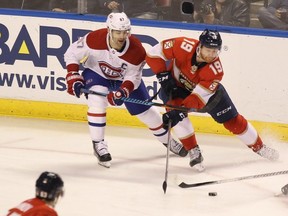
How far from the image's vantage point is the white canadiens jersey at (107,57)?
617cm

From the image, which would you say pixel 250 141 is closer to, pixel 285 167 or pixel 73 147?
pixel 285 167

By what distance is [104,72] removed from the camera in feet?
20.5

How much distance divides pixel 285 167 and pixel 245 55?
38.3 inches

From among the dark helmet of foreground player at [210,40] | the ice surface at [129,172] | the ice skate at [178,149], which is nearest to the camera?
the ice surface at [129,172]

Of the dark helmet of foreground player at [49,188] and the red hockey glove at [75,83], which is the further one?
the red hockey glove at [75,83]

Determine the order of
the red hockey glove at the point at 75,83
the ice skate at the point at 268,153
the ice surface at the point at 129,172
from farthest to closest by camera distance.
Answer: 1. the ice skate at the point at 268,153
2. the red hockey glove at the point at 75,83
3. the ice surface at the point at 129,172

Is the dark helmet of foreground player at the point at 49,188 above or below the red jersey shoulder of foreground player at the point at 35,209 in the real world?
above

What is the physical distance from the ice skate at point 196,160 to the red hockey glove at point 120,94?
57 cm

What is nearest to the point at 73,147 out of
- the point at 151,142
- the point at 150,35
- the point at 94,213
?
the point at 151,142

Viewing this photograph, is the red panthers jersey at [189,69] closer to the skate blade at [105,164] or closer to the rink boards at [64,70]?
the skate blade at [105,164]

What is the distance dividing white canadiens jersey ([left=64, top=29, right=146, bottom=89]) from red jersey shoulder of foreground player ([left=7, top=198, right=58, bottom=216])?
2536mm

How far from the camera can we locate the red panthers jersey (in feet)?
19.3

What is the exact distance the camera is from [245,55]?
22.9 ft

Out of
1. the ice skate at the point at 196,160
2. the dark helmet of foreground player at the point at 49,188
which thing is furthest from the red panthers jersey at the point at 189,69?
the dark helmet of foreground player at the point at 49,188
